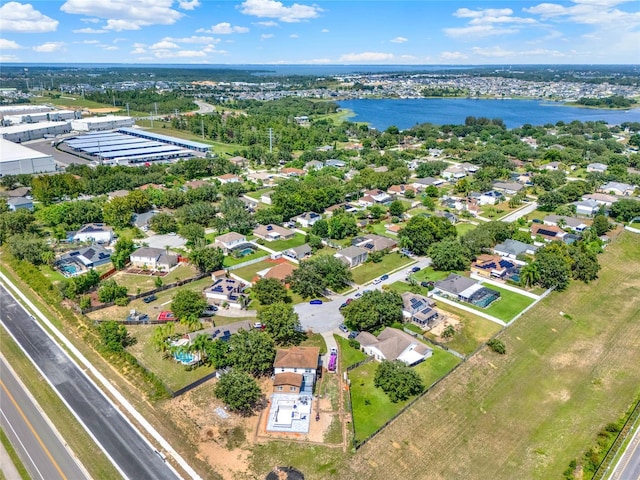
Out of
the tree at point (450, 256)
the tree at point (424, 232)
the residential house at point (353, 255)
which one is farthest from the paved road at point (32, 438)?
the tree at point (424, 232)

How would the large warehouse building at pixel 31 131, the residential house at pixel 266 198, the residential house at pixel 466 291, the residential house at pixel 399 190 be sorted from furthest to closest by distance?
the large warehouse building at pixel 31 131 → the residential house at pixel 399 190 → the residential house at pixel 266 198 → the residential house at pixel 466 291

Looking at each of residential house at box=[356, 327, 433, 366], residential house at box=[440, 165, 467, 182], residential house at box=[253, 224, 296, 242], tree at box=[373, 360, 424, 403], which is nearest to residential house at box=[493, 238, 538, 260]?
residential house at box=[356, 327, 433, 366]

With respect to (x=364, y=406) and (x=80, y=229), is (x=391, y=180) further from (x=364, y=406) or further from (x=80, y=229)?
(x=364, y=406)

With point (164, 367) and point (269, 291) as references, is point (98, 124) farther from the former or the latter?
point (164, 367)

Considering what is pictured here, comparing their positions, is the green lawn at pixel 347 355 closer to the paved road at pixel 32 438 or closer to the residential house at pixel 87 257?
the paved road at pixel 32 438

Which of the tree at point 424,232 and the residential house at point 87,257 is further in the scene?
the tree at point 424,232

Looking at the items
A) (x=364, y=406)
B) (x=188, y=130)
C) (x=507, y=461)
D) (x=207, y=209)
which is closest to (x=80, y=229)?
(x=207, y=209)

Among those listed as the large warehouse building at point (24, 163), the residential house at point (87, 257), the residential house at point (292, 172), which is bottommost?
the residential house at point (87, 257)
